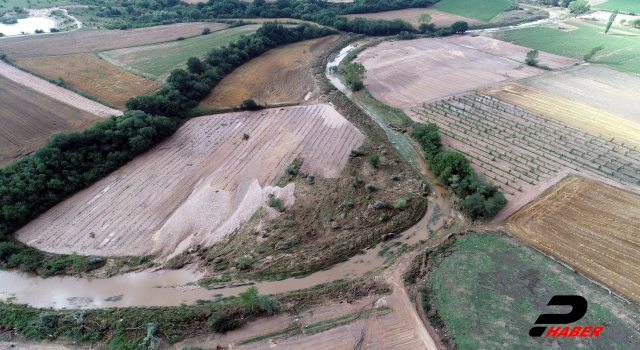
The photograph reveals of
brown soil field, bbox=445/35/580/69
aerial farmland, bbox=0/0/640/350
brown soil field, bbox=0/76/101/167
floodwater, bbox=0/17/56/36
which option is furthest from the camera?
floodwater, bbox=0/17/56/36

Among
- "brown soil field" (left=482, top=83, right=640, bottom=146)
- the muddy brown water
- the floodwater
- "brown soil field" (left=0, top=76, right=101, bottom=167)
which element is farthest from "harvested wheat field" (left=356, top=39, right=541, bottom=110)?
the floodwater

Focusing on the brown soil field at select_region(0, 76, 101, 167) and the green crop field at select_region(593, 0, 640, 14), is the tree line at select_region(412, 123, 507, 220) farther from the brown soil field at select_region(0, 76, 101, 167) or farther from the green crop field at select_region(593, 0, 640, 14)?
the green crop field at select_region(593, 0, 640, 14)

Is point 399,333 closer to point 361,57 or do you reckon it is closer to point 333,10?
point 361,57

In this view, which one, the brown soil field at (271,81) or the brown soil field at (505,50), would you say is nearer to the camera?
the brown soil field at (271,81)

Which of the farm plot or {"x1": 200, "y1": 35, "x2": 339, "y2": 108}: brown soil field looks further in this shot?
{"x1": 200, "y1": 35, "x2": 339, "y2": 108}: brown soil field

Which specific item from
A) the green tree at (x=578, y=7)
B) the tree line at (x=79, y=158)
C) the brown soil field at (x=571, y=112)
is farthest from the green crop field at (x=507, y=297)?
the green tree at (x=578, y=7)

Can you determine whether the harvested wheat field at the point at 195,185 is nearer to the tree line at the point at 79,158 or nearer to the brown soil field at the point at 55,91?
the tree line at the point at 79,158

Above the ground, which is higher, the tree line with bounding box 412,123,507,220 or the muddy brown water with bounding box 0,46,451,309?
the tree line with bounding box 412,123,507,220
